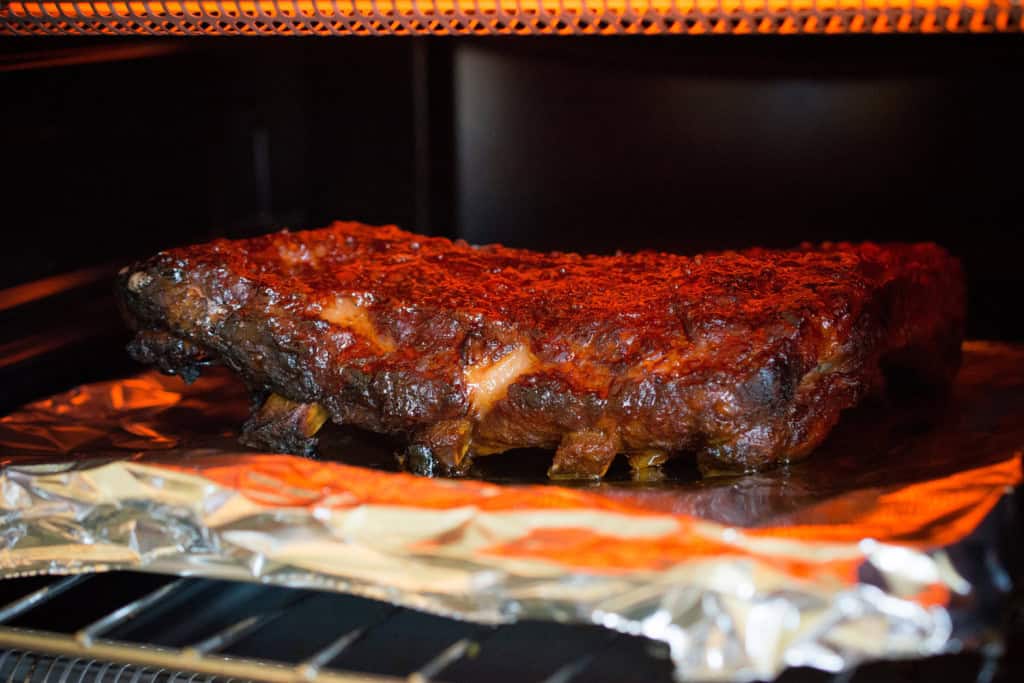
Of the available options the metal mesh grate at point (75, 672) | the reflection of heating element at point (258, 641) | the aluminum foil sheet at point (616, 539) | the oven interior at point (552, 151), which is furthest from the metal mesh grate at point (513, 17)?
the metal mesh grate at point (75, 672)

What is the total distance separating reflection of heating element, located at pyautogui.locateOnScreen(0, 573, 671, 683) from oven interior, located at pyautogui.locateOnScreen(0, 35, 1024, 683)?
3.31 feet

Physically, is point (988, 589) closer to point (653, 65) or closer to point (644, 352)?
point (644, 352)

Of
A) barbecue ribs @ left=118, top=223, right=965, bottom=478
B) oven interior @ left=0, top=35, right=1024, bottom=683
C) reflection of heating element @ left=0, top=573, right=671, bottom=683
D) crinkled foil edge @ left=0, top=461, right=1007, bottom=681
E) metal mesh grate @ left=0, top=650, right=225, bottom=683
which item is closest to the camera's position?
crinkled foil edge @ left=0, top=461, right=1007, bottom=681

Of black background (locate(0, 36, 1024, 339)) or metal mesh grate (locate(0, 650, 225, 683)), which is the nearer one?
metal mesh grate (locate(0, 650, 225, 683))

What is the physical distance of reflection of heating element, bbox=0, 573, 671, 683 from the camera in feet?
5.84

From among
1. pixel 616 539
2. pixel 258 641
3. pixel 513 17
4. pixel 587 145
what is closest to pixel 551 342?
pixel 616 539

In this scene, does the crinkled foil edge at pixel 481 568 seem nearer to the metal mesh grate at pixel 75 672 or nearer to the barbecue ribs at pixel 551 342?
the metal mesh grate at pixel 75 672

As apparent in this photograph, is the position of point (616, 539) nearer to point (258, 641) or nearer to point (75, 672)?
point (258, 641)

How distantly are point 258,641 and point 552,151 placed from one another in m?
1.84

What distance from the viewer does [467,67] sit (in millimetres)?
3471

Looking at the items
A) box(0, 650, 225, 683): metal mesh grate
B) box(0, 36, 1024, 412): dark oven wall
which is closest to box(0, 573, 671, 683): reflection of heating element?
box(0, 650, 225, 683): metal mesh grate

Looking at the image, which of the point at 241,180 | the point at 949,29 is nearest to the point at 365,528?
the point at 949,29

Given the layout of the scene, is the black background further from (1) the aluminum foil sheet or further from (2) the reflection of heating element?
(2) the reflection of heating element

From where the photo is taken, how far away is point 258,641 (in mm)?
2107
